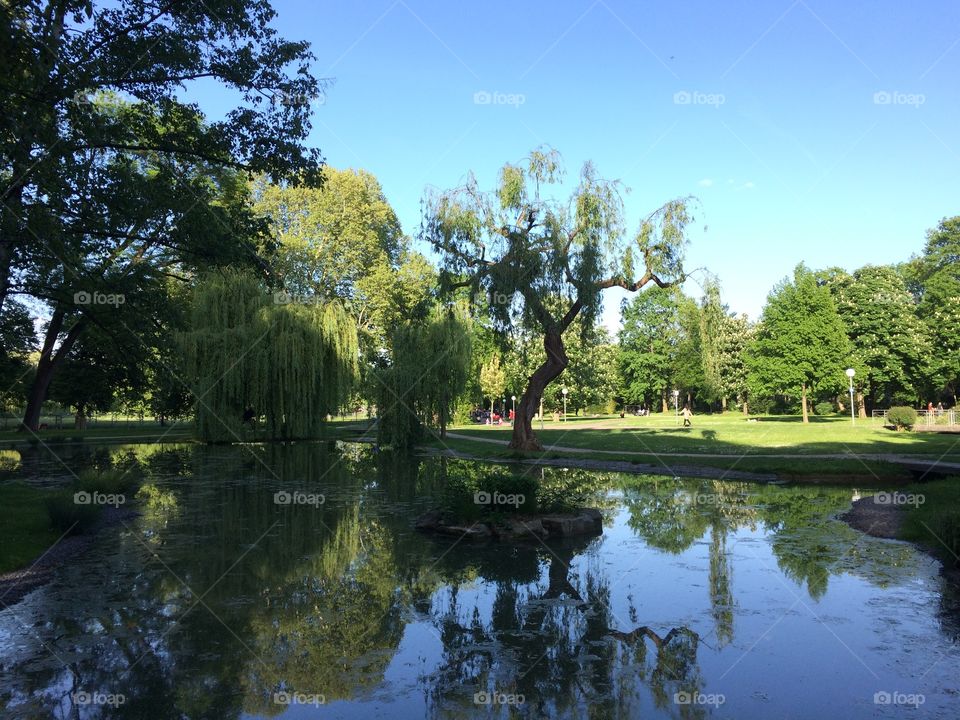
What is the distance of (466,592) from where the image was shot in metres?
9.18

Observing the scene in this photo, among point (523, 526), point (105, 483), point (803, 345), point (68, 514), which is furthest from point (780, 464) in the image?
point (803, 345)

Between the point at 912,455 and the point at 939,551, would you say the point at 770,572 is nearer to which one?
the point at 939,551

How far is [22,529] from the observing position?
12.5 meters

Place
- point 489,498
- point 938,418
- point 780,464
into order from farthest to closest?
point 938,418 → point 780,464 → point 489,498

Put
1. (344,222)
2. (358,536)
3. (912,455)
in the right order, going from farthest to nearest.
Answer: (344,222) < (912,455) < (358,536)

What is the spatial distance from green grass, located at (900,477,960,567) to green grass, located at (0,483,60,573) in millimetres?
14098

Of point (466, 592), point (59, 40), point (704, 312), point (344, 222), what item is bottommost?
point (466, 592)

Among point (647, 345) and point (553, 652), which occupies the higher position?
point (647, 345)

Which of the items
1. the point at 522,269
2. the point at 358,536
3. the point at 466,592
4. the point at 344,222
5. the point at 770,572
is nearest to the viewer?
the point at 466,592

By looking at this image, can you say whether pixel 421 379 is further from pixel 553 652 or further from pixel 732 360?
pixel 732 360

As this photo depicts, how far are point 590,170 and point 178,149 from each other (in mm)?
17897

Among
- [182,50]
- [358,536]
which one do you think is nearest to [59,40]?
[182,50]

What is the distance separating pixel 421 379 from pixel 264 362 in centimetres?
764

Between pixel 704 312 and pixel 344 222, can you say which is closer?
pixel 704 312
